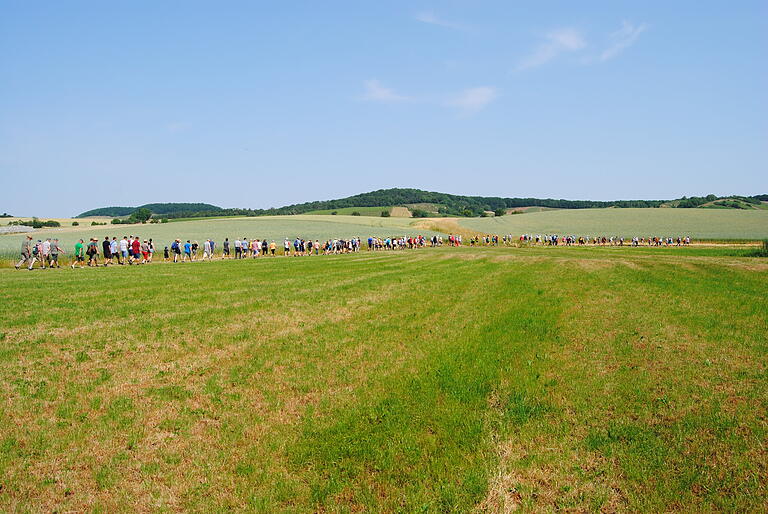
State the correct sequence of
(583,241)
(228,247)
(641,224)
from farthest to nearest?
(641,224)
(583,241)
(228,247)

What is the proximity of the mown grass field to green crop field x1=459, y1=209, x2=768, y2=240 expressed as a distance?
81448mm

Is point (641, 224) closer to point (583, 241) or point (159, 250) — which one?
point (583, 241)

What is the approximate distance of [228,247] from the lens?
45500mm

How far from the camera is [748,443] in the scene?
6117 millimetres

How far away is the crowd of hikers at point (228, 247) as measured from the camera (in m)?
32.1

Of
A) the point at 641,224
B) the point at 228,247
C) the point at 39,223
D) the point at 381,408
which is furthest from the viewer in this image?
the point at 39,223

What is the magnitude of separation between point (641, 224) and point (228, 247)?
8427 centimetres

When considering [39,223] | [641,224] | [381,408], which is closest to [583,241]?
[641,224]

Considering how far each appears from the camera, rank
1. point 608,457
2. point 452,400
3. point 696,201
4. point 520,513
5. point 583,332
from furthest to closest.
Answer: point 696,201
point 583,332
point 452,400
point 608,457
point 520,513

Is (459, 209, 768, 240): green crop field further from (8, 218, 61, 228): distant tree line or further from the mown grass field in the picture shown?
(8, 218, 61, 228): distant tree line

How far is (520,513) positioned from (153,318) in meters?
11.1

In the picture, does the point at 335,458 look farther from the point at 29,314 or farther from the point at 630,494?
the point at 29,314

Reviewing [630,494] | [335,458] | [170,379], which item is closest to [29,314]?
[170,379]

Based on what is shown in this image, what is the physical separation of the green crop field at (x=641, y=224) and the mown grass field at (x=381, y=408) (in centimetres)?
8145
